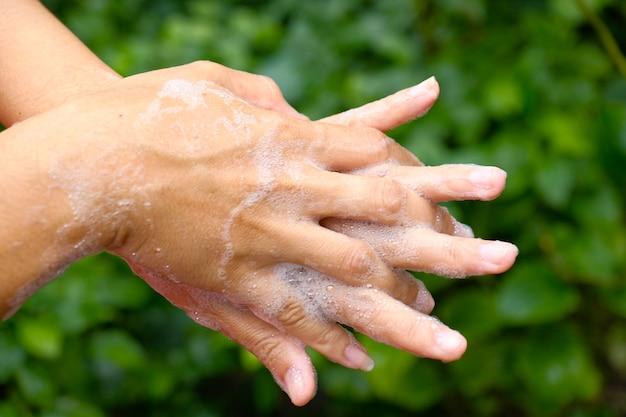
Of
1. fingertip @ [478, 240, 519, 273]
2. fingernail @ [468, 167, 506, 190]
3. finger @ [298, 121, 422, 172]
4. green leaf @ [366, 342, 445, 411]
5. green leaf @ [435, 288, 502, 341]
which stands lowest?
green leaf @ [366, 342, 445, 411]

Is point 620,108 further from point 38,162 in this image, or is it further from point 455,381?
point 38,162

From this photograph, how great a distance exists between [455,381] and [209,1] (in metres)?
1.27

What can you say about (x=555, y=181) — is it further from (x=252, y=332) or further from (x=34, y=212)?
(x=34, y=212)

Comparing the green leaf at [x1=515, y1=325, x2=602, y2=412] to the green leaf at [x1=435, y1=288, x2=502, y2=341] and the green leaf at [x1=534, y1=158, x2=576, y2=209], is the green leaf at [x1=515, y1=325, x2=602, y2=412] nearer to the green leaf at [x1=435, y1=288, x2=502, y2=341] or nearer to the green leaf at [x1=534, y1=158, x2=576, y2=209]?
the green leaf at [x1=435, y1=288, x2=502, y2=341]

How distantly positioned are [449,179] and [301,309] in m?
0.28

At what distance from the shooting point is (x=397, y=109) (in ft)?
3.63

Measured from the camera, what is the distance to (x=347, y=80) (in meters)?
1.60

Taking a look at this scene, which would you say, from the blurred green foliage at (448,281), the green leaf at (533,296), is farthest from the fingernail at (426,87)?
the green leaf at (533,296)

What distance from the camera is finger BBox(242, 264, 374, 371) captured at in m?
0.95

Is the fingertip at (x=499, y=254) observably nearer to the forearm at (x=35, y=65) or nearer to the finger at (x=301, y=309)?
the finger at (x=301, y=309)

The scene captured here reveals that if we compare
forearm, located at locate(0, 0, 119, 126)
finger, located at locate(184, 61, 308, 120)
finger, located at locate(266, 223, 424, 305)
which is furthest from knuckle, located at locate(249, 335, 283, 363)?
forearm, located at locate(0, 0, 119, 126)

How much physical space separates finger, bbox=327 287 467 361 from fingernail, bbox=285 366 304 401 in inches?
3.8

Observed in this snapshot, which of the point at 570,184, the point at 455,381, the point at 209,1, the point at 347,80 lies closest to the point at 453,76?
the point at 347,80

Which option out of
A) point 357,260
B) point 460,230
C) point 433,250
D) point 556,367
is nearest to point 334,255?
point 357,260
